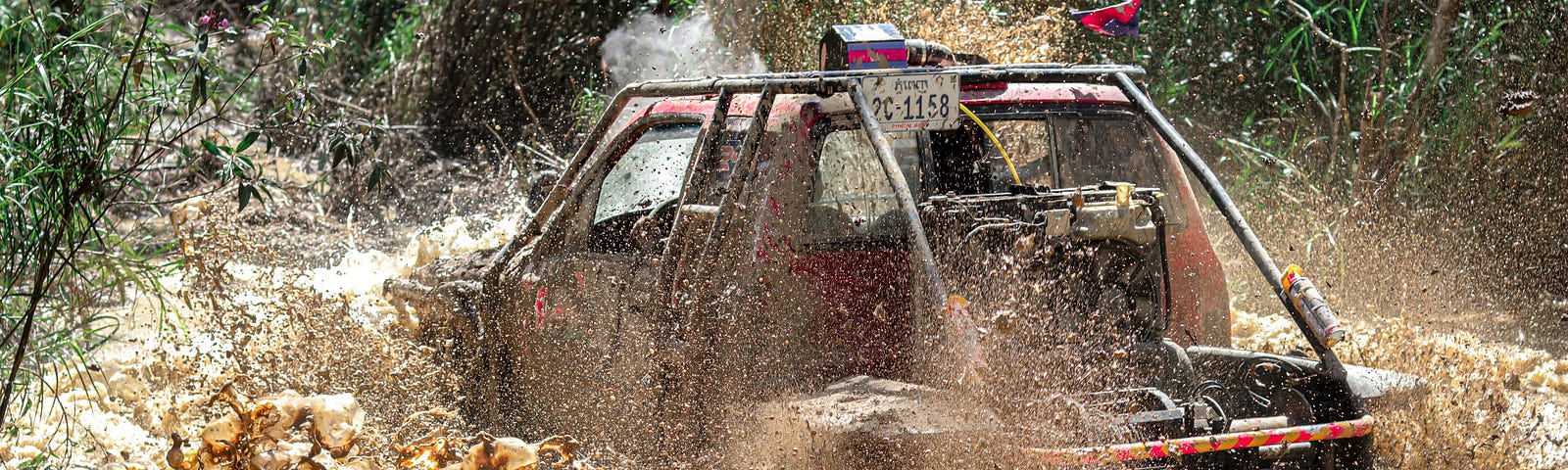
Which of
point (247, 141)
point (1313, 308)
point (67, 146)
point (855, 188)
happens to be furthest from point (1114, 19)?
point (67, 146)

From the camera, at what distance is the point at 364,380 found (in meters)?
5.59

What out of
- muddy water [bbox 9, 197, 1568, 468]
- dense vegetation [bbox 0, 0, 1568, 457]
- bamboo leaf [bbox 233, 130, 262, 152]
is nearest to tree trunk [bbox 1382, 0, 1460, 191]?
dense vegetation [bbox 0, 0, 1568, 457]

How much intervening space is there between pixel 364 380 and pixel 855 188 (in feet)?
7.57

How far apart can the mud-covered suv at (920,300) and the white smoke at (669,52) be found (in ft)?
16.5

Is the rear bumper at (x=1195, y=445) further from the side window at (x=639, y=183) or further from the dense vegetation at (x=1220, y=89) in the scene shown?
the dense vegetation at (x=1220, y=89)

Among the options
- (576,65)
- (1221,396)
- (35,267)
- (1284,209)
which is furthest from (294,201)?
(1221,396)

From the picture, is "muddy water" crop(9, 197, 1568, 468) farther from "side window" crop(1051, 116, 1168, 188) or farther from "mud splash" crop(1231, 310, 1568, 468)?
"side window" crop(1051, 116, 1168, 188)

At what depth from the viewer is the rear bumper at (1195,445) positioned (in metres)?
3.59

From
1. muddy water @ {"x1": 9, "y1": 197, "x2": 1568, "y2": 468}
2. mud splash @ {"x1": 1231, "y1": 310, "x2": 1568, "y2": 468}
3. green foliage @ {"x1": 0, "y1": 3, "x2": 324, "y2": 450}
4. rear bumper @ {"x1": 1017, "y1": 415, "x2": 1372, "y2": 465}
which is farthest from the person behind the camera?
muddy water @ {"x1": 9, "y1": 197, "x2": 1568, "y2": 468}

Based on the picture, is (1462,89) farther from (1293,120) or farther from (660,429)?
(660,429)

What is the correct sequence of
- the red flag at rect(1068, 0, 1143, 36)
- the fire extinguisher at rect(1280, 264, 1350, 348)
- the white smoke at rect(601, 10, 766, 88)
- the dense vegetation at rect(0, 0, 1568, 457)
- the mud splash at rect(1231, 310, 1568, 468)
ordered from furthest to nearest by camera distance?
the white smoke at rect(601, 10, 766, 88) < the dense vegetation at rect(0, 0, 1568, 457) < the red flag at rect(1068, 0, 1143, 36) < the mud splash at rect(1231, 310, 1568, 468) < the fire extinguisher at rect(1280, 264, 1350, 348)

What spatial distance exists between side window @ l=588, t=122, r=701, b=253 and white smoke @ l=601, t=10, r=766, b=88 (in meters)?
4.70

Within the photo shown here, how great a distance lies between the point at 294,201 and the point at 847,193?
6.68m

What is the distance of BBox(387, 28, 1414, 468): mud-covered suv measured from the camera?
3.71 metres
